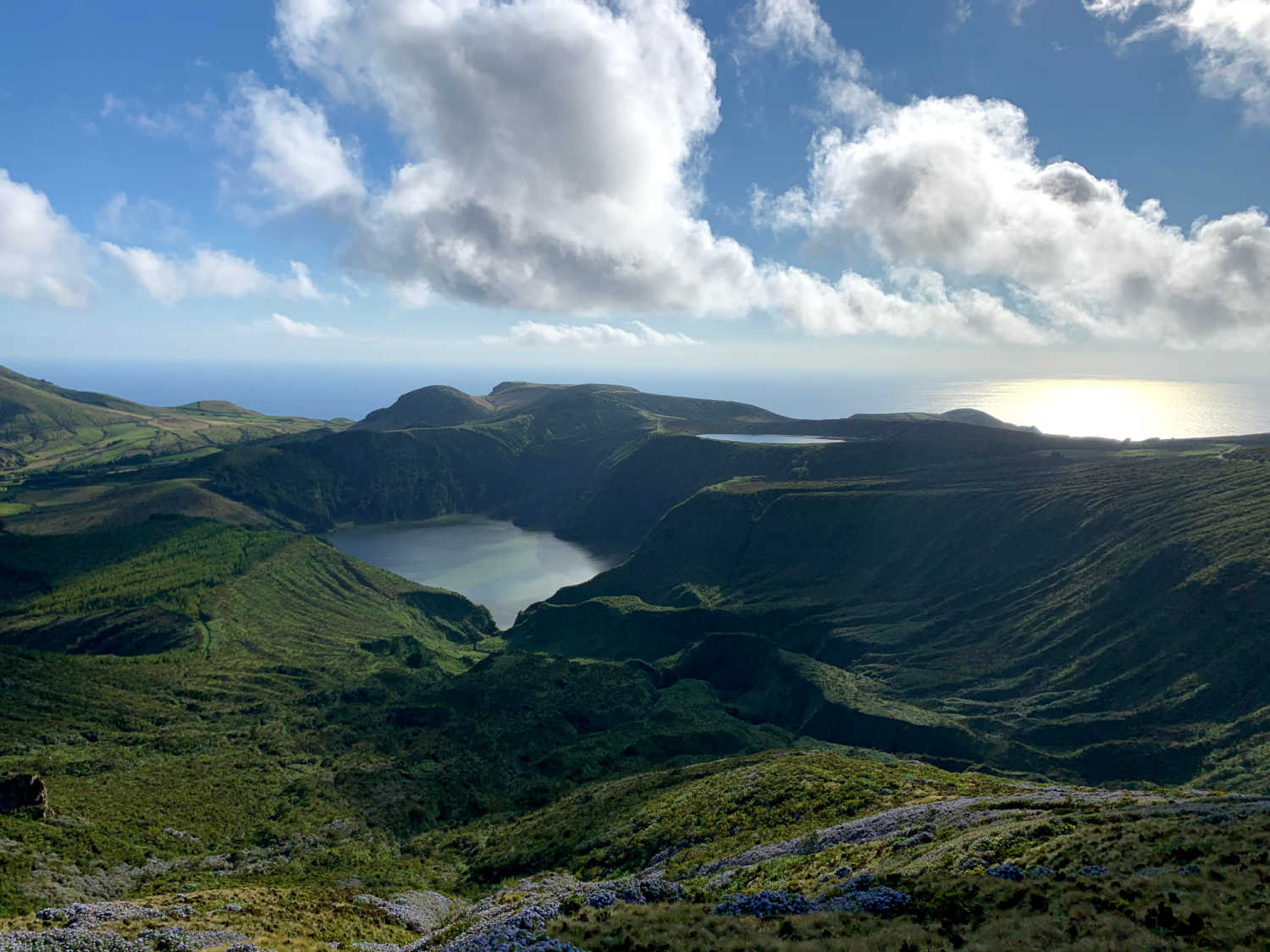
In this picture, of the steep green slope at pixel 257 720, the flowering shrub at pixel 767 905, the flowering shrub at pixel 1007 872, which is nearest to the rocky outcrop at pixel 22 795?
the steep green slope at pixel 257 720

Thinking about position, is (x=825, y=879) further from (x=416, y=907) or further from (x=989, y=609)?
(x=989, y=609)

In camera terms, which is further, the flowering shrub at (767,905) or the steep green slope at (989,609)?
the steep green slope at (989,609)

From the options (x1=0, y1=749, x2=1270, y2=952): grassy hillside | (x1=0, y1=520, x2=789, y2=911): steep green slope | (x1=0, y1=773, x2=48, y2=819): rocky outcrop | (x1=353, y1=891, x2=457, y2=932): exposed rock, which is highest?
(x1=0, y1=749, x2=1270, y2=952): grassy hillside

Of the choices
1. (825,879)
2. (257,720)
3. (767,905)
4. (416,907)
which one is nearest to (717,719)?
(416,907)

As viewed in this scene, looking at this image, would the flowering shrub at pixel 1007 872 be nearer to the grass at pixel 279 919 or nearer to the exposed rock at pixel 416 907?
the grass at pixel 279 919

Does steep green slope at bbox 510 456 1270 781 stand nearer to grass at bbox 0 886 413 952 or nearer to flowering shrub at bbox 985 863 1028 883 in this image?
flowering shrub at bbox 985 863 1028 883

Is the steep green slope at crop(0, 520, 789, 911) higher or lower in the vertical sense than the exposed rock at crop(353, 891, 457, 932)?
lower

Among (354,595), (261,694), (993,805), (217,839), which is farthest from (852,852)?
(354,595)

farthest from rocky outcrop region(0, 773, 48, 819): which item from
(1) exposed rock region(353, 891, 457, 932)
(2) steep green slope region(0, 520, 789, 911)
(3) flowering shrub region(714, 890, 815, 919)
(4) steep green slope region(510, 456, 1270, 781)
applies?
(4) steep green slope region(510, 456, 1270, 781)
